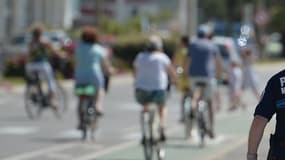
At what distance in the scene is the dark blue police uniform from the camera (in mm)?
5879

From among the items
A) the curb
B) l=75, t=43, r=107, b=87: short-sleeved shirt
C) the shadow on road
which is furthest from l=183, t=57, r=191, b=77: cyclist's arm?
the curb

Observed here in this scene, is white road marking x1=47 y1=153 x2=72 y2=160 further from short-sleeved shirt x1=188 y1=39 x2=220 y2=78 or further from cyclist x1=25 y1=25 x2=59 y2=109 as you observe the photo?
cyclist x1=25 y1=25 x2=59 y2=109

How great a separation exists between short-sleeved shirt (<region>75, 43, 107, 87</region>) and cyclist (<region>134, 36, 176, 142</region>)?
2.30m

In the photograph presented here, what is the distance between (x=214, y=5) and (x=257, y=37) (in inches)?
320

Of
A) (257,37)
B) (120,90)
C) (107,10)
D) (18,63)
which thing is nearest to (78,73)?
(120,90)

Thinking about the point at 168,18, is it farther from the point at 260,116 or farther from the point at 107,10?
the point at 260,116

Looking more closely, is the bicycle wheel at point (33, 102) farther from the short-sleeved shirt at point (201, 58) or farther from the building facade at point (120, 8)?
the building facade at point (120, 8)

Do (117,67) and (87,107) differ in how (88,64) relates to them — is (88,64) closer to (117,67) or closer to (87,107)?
(87,107)

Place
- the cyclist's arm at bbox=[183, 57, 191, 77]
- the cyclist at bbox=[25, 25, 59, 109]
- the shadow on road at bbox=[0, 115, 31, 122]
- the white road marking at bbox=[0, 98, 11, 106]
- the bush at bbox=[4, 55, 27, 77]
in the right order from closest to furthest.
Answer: the cyclist's arm at bbox=[183, 57, 191, 77] → the cyclist at bbox=[25, 25, 59, 109] → the shadow on road at bbox=[0, 115, 31, 122] → the white road marking at bbox=[0, 98, 11, 106] → the bush at bbox=[4, 55, 27, 77]

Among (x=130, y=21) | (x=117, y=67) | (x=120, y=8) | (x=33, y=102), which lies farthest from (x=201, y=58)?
(x=120, y=8)

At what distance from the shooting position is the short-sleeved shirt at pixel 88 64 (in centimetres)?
1586

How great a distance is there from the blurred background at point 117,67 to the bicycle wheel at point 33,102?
222mm

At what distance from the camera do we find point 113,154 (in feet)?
46.6

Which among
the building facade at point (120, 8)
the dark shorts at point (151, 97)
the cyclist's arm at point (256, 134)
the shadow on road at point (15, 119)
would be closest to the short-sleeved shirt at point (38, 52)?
the shadow on road at point (15, 119)
